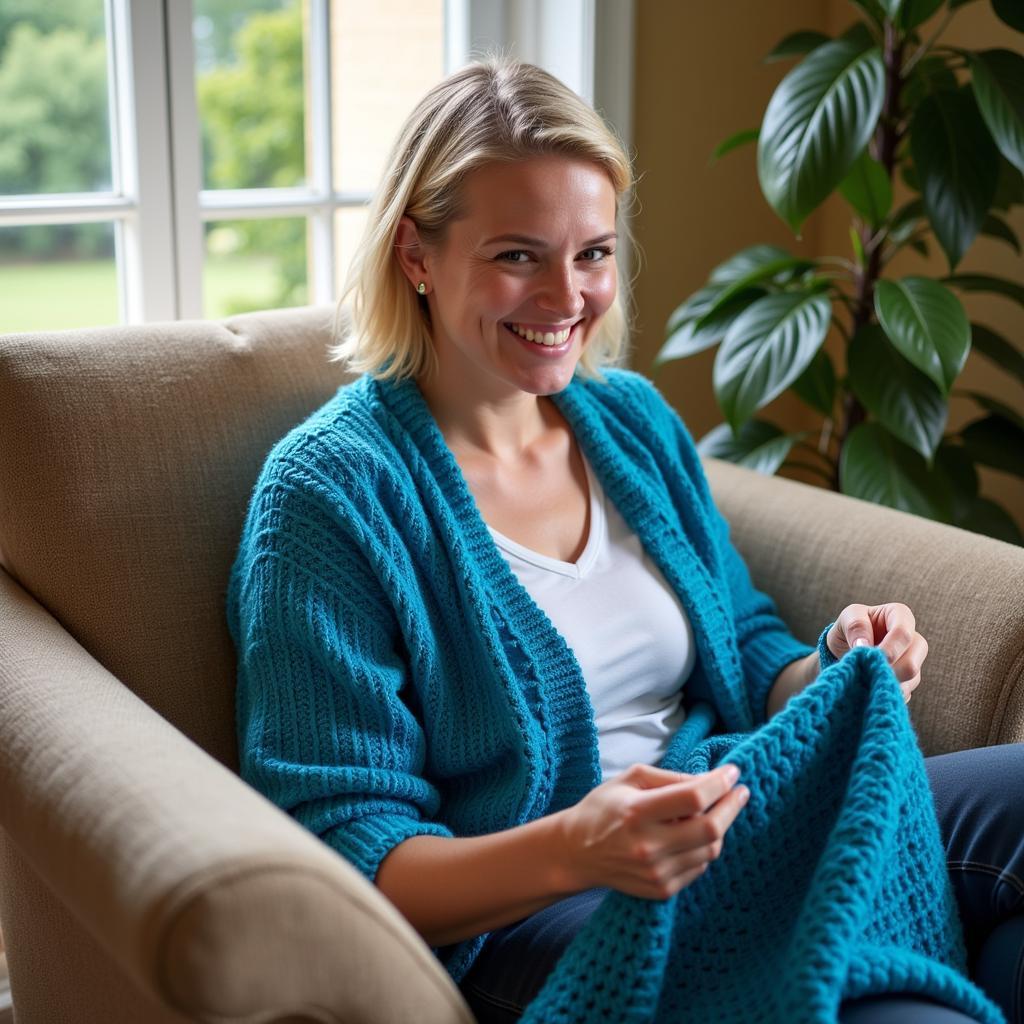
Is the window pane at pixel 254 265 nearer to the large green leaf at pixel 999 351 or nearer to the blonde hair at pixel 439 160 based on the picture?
the blonde hair at pixel 439 160

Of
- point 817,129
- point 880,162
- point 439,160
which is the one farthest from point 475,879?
point 880,162

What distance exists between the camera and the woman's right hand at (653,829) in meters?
0.96

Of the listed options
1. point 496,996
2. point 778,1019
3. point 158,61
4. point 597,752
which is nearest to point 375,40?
point 158,61

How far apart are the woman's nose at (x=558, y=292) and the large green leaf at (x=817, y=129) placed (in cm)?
57

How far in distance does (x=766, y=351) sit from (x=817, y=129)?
301 mm

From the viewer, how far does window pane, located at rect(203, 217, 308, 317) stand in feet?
6.78

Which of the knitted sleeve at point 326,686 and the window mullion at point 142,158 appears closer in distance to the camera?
the knitted sleeve at point 326,686

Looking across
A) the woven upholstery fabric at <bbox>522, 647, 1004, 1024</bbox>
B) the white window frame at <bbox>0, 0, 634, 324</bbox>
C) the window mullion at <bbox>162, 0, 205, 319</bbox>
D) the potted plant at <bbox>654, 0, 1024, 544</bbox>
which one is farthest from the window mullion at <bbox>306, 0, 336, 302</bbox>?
the woven upholstery fabric at <bbox>522, 647, 1004, 1024</bbox>

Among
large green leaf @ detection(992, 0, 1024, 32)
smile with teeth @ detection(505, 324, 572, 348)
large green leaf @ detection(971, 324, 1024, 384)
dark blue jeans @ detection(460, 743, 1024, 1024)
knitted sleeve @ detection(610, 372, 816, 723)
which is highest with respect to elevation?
large green leaf @ detection(992, 0, 1024, 32)

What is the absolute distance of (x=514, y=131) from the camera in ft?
4.14

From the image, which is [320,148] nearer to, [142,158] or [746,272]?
[142,158]

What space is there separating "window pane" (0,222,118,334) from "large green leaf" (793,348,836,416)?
1068mm

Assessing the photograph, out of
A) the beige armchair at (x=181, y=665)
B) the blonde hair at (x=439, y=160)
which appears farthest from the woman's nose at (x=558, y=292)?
the beige armchair at (x=181, y=665)

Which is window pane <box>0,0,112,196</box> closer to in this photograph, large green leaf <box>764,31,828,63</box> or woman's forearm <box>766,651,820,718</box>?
large green leaf <box>764,31,828,63</box>
